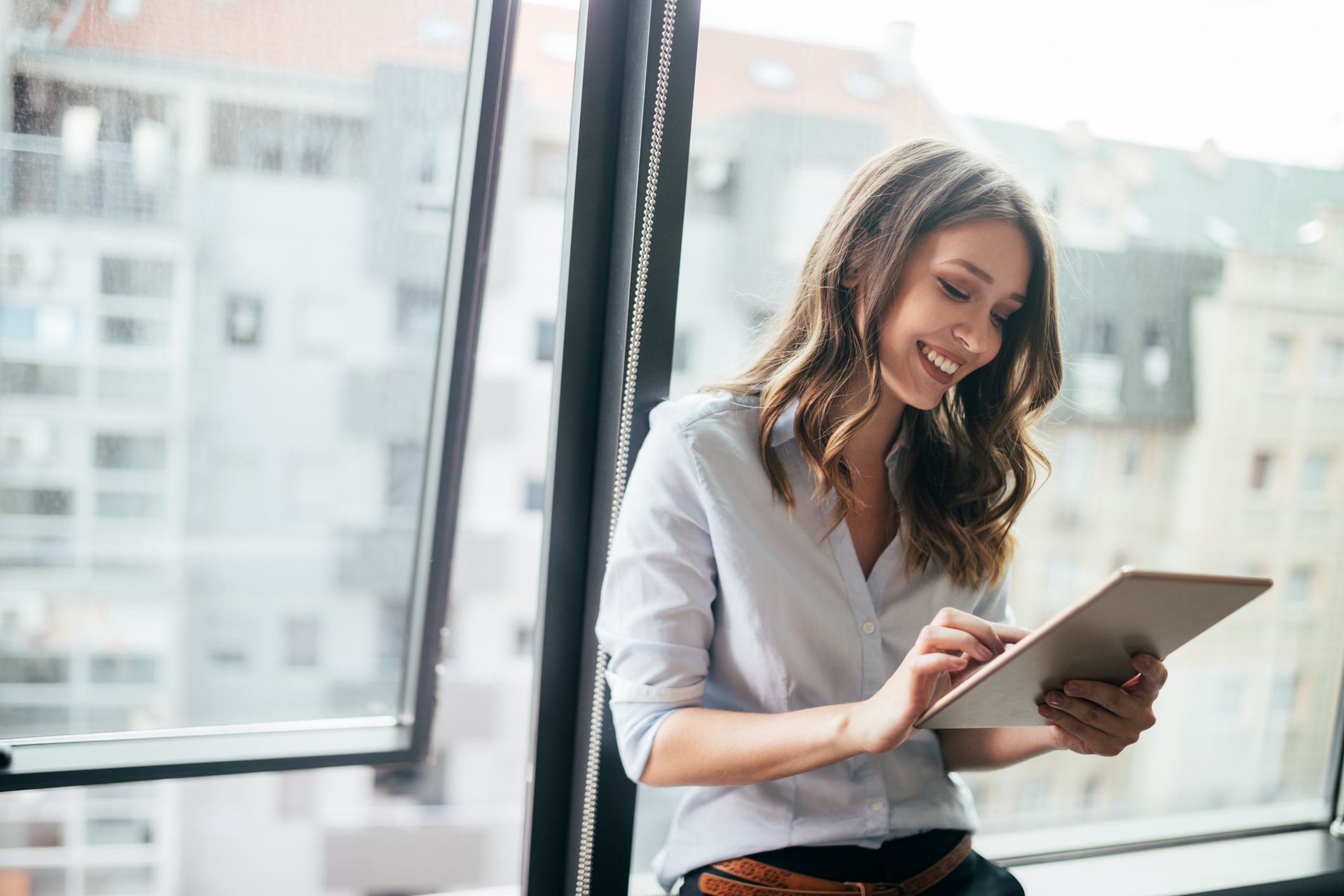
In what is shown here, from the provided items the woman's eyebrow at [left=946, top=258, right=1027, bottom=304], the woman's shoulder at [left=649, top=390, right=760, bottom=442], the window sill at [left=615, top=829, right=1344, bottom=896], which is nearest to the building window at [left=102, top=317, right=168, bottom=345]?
the woman's shoulder at [left=649, top=390, right=760, bottom=442]

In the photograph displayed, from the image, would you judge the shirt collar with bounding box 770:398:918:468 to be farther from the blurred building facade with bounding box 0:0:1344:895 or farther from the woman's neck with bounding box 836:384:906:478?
the blurred building facade with bounding box 0:0:1344:895

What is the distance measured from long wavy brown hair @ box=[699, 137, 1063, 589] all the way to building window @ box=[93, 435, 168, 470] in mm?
797

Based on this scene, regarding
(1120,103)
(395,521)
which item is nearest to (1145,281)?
(1120,103)

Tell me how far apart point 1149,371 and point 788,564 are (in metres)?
1.15

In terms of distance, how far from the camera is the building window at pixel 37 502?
4.25 feet

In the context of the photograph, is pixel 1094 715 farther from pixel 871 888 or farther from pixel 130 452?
pixel 130 452

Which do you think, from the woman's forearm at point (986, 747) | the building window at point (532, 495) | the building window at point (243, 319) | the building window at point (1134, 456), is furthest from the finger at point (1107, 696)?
the building window at point (243, 319)

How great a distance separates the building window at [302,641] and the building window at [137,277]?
1.77 ft

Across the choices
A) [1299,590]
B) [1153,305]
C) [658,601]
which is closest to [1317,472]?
[1299,590]

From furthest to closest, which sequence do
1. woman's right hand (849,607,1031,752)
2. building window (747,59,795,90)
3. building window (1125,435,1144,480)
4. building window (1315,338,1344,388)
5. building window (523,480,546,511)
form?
building window (1315,338,1344,388)
building window (1125,435,1144,480)
building window (523,480,546,511)
building window (747,59,795,90)
woman's right hand (849,607,1031,752)

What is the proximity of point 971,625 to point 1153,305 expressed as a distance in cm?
122

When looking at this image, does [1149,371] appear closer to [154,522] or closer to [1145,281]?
[1145,281]

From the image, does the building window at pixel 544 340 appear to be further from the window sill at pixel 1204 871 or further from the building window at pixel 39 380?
the window sill at pixel 1204 871

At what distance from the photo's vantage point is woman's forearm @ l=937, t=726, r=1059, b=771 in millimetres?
1318
